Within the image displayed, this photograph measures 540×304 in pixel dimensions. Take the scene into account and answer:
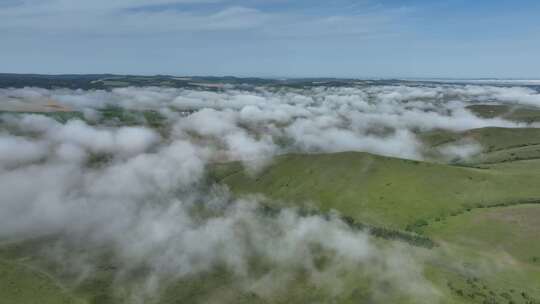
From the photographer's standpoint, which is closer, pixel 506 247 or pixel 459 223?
pixel 506 247

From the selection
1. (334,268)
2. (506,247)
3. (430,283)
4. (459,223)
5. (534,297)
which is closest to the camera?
(534,297)

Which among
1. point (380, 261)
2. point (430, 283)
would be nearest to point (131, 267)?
point (380, 261)

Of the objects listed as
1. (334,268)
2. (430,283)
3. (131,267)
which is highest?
(430,283)

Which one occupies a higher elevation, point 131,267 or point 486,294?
point 486,294

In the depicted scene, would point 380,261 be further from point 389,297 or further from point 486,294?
point 486,294

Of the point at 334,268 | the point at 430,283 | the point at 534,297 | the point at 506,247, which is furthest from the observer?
the point at 334,268

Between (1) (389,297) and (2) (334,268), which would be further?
(2) (334,268)

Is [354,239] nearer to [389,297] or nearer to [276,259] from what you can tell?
[276,259]

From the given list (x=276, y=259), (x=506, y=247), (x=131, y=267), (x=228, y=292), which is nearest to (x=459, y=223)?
(x=506, y=247)

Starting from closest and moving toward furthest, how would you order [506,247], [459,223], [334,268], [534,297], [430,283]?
[534,297]
[430,283]
[506,247]
[334,268]
[459,223]
